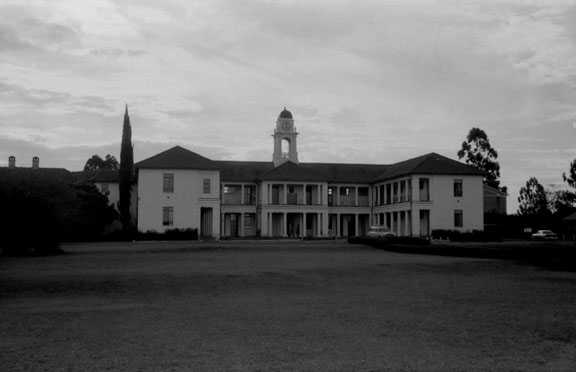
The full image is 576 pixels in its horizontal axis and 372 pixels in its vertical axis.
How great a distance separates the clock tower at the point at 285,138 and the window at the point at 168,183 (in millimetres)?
17744

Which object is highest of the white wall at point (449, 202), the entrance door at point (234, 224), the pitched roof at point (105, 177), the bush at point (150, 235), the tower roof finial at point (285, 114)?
the tower roof finial at point (285, 114)

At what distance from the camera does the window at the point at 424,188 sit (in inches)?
2388

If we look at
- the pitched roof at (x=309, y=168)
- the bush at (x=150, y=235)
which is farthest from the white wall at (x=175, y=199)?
the bush at (x=150, y=235)

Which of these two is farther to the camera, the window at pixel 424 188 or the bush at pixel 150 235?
the window at pixel 424 188

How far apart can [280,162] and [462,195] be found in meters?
21.0

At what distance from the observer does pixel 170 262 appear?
27.9 metres

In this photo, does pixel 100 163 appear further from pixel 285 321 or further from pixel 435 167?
pixel 285 321

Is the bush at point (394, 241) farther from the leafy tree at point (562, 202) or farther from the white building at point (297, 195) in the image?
the leafy tree at point (562, 202)

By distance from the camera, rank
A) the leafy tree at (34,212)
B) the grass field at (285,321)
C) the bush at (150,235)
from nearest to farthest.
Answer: the grass field at (285,321) → the leafy tree at (34,212) → the bush at (150,235)

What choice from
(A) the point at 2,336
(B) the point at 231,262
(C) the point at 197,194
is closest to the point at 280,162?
(C) the point at 197,194

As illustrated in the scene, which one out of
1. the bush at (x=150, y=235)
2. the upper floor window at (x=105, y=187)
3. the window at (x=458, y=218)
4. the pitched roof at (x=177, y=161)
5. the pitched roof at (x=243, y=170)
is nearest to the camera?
the bush at (x=150, y=235)

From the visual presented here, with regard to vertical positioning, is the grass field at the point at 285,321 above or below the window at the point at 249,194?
below

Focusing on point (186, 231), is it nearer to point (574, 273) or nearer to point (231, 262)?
point (231, 262)

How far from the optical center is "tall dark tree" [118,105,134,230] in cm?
6044
